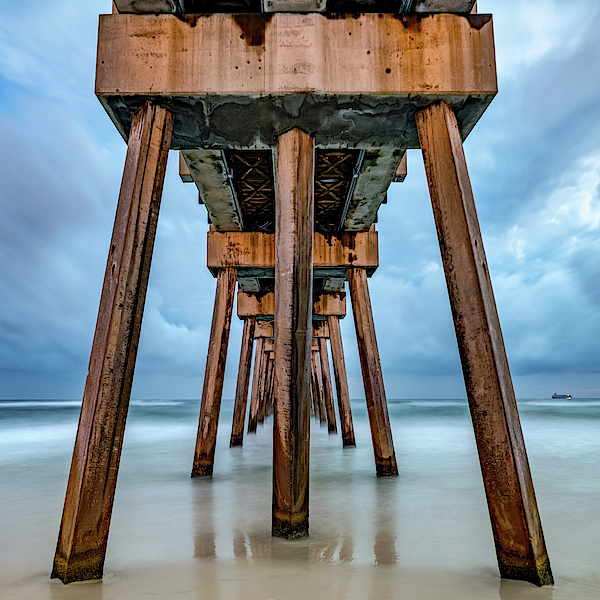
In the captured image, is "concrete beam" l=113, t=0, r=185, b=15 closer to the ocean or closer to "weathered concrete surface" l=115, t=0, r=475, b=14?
"weathered concrete surface" l=115, t=0, r=475, b=14

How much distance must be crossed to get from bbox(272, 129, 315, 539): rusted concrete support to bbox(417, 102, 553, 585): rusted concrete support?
1.08 meters

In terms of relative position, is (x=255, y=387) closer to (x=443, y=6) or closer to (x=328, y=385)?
(x=328, y=385)

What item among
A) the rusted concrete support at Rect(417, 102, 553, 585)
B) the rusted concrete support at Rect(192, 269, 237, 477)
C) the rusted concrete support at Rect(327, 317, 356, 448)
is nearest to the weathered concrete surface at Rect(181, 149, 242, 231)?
the rusted concrete support at Rect(192, 269, 237, 477)

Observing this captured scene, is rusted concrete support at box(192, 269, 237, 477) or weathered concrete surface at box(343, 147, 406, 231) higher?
weathered concrete surface at box(343, 147, 406, 231)

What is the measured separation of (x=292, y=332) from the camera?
12.9 feet

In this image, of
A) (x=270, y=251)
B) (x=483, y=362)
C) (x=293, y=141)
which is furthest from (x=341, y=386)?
(x=483, y=362)

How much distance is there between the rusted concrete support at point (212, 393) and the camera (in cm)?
734

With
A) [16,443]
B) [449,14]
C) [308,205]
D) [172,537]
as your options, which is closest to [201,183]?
[308,205]

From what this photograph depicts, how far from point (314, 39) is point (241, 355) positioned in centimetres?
932

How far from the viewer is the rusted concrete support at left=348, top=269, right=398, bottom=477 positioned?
731 cm

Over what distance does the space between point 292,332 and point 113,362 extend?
140 cm

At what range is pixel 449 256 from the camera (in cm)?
347

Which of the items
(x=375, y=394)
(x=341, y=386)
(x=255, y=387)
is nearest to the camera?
(x=375, y=394)

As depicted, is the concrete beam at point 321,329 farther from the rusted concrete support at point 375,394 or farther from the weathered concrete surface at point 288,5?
the weathered concrete surface at point 288,5
